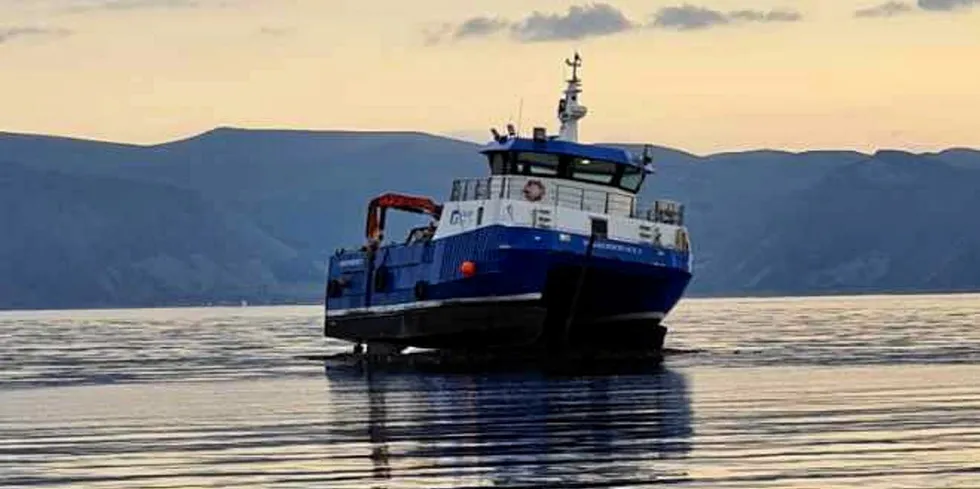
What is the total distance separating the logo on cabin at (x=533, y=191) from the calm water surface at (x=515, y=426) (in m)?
6.88

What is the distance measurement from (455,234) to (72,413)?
83.5ft

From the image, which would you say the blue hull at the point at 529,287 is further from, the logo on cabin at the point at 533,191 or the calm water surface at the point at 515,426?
the calm water surface at the point at 515,426

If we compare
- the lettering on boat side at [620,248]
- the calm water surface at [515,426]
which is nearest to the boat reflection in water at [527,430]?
the calm water surface at [515,426]

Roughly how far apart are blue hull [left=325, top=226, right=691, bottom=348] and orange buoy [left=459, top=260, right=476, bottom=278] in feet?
0.53

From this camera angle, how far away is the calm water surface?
88.0ft

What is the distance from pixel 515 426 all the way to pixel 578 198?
3195cm

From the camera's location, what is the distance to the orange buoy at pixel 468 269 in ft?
212

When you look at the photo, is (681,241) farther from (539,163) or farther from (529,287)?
(529,287)

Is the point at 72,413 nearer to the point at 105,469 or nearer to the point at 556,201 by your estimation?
the point at 105,469

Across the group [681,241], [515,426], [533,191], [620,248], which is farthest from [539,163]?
[515,426]

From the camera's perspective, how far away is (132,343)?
344 ft

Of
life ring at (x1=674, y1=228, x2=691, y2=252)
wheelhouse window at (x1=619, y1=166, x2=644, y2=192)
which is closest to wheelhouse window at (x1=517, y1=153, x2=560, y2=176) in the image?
wheelhouse window at (x1=619, y1=166, x2=644, y2=192)

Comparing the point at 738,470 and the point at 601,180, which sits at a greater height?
the point at 601,180

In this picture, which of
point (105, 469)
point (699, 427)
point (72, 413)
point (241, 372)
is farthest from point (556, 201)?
point (105, 469)
